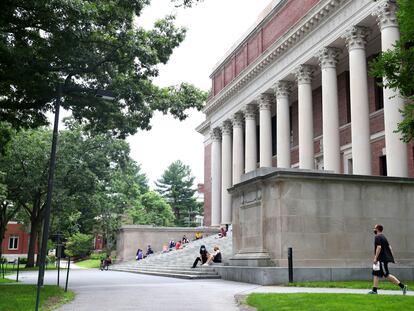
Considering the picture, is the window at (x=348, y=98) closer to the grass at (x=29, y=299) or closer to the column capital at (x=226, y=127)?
the column capital at (x=226, y=127)

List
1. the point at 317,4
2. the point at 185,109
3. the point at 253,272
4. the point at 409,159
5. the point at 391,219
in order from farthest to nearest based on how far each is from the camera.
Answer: the point at 317,4 < the point at 409,159 < the point at 185,109 < the point at 391,219 < the point at 253,272

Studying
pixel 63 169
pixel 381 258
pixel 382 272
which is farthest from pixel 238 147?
pixel 382 272

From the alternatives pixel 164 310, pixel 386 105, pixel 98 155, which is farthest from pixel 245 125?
pixel 164 310

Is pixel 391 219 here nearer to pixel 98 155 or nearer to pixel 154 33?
pixel 154 33

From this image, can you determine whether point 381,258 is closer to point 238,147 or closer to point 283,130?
point 283,130

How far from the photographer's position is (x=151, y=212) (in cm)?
9388

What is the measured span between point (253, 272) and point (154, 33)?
32.4 ft

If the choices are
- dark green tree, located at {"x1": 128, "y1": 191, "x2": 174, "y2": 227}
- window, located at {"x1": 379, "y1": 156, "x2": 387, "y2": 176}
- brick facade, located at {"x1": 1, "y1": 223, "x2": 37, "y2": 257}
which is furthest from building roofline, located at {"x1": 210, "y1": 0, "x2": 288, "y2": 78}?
brick facade, located at {"x1": 1, "y1": 223, "x2": 37, "y2": 257}

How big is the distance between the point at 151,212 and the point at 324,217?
77.2m

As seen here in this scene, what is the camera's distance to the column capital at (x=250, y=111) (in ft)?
142

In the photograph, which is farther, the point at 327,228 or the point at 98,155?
the point at 98,155

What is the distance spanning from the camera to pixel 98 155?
46688 mm

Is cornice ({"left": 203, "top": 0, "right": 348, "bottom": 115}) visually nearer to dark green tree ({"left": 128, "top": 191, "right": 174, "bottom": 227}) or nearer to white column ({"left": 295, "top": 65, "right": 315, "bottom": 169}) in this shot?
white column ({"left": 295, "top": 65, "right": 315, "bottom": 169})

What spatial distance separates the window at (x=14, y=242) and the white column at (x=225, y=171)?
63464mm
